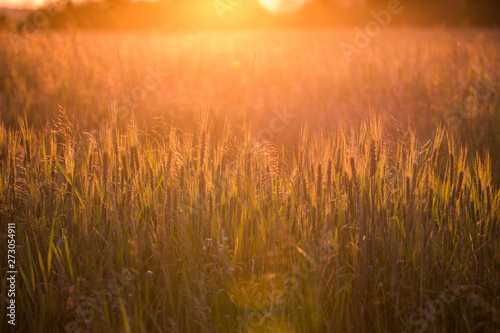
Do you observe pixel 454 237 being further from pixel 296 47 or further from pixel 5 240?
pixel 296 47

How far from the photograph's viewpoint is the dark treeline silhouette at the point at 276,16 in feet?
57.1

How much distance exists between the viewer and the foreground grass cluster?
141cm

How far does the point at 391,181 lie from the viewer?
182cm

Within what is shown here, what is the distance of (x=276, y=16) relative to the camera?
91.6ft

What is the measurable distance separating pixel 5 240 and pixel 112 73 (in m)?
3.91

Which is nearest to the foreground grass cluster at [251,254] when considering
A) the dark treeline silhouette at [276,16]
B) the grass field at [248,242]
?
the grass field at [248,242]

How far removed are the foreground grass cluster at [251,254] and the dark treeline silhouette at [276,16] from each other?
47.4ft

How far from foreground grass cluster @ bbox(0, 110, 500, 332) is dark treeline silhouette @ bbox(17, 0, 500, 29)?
47.4 ft

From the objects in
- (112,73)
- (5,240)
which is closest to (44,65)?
(112,73)

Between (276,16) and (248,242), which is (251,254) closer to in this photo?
(248,242)

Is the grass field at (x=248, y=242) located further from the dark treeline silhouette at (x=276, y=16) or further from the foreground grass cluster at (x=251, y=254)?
the dark treeline silhouette at (x=276, y=16)

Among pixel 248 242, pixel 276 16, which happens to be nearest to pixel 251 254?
pixel 248 242

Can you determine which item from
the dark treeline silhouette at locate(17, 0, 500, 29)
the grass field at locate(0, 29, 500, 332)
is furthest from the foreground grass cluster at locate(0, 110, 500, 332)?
the dark treeline silhouette at locate(17, 0, 500, 29)

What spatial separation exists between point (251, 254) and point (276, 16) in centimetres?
2843
